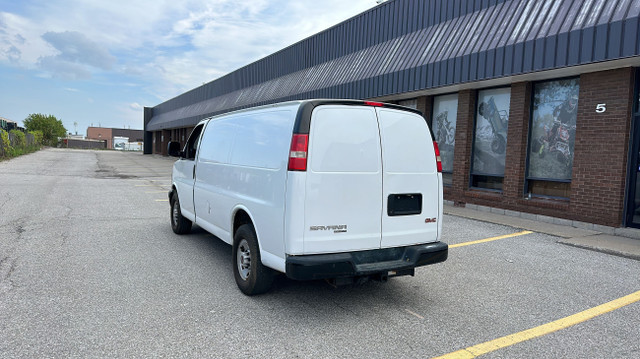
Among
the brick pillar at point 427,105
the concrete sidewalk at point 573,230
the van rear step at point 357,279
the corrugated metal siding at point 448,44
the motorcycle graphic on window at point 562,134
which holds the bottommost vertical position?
the concrete sidewalk at point 573,230

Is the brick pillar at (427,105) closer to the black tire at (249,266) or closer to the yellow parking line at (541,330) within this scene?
the yellow parking line at (541,330)

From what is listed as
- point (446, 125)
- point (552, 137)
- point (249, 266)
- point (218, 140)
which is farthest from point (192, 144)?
point (446, 125)

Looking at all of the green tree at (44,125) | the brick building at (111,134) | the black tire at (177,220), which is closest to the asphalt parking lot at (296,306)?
the black tire at (177,220)

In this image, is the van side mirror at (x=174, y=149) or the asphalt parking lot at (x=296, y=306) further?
the van side mirror at (x=174, y=149)

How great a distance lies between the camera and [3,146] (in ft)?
89.4

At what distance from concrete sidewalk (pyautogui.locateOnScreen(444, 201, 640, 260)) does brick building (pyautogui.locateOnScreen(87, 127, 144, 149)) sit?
139428 millimetres

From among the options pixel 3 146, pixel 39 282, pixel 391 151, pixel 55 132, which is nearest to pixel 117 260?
pixel 39 282

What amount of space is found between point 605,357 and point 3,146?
33.7m

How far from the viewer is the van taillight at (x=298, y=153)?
367cm

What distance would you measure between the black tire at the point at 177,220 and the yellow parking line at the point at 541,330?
518 cm

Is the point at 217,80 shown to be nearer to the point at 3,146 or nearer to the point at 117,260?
the point at 3,146

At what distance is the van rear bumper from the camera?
3592 mm

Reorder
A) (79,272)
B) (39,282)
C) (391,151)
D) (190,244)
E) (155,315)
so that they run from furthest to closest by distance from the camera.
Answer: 1. (190,244)
2. (79,272)
3. (39,282)
4. (391,151)
5. (155,315)

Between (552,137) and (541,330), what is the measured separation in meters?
7.24
